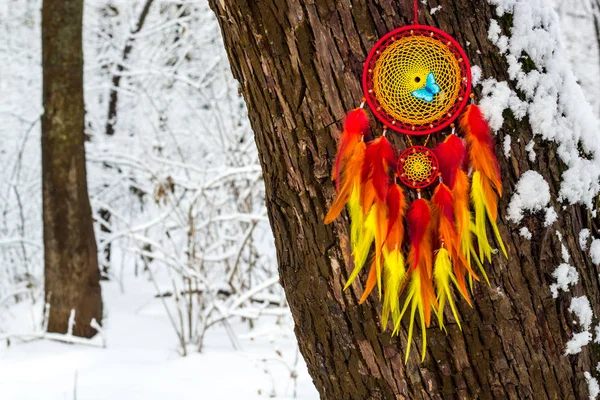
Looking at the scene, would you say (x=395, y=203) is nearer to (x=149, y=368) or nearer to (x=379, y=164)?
(x=379, y=164)

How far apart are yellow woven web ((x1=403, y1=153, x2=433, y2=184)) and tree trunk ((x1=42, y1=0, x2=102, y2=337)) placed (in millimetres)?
3889

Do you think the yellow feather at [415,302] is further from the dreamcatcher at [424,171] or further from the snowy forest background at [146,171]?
the snowy forest background at [146,171]

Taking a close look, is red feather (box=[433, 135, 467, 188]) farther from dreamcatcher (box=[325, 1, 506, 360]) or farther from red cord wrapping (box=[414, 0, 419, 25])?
red cord wrapping (box=[414, 0, 419, 25])

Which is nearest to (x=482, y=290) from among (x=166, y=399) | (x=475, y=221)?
(x=475, y=221)

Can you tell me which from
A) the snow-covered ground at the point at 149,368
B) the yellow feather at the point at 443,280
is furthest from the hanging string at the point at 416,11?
the snow-covered ground at the point at 149,368

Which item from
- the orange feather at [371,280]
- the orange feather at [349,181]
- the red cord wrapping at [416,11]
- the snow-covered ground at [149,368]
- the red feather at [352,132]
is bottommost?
the snow-covered ground at [149,368]

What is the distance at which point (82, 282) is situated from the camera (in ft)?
15.4

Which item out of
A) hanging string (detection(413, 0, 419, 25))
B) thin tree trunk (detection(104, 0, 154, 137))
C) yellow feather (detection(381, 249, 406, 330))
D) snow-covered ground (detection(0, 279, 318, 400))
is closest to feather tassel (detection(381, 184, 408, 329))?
yellow feather (detection(381, 249, 406, 330))

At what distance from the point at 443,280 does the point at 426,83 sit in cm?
41

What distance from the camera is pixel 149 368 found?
3.89 metres

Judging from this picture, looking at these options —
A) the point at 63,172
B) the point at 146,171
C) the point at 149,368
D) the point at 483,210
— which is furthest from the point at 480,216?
the point at 146,171

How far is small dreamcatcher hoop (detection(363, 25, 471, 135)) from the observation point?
4.13 feet

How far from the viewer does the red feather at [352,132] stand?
1266 millimetres

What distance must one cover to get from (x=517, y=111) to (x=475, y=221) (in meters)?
0.25
